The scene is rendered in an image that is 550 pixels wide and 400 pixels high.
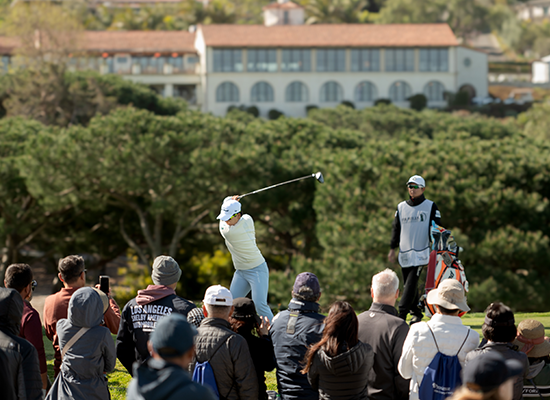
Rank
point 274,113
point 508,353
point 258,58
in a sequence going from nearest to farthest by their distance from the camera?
point 508,353 → point 274,113 → point 258,58

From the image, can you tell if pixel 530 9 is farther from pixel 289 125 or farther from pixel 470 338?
pixel 470 338

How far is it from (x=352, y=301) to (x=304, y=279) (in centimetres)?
1908

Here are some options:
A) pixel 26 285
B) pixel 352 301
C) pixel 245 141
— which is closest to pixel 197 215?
pixel 245 141

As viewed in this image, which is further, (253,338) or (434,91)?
(434,91)

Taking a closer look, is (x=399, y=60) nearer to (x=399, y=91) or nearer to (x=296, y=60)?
(x=399, y=91)

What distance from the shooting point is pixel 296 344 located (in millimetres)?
4859

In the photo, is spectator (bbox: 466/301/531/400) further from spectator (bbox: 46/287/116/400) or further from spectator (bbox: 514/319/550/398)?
spectator (bbox: 46/287/116/400)

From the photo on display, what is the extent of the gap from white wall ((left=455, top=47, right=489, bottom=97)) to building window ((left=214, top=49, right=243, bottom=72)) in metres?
25.3

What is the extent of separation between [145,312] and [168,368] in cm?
205

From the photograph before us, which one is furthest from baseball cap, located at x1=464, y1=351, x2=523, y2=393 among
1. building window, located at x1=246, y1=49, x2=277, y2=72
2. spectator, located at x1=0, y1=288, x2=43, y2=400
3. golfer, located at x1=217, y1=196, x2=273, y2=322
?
building window, located at x1=246, y1=49, x2=277, y2=72

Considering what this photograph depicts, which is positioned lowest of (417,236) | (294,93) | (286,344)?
(286,344)

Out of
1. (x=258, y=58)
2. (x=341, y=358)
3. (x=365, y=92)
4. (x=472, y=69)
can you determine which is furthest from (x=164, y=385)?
(x=472, y=69)

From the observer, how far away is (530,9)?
14400 centimetres

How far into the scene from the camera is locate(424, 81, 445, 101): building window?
7850 cm
